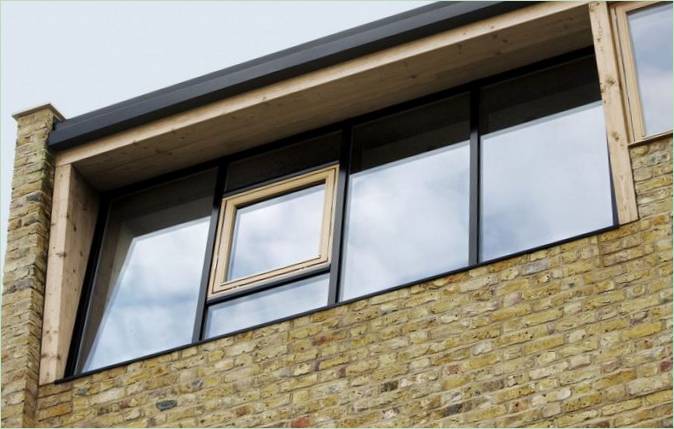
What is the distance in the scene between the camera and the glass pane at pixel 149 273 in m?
12.8

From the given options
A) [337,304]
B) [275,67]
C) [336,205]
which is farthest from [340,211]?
[275,67]

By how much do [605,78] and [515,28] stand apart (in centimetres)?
93

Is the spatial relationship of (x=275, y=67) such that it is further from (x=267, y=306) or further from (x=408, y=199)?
(x=267, y=306)

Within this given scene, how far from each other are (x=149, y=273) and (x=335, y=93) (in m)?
2.17

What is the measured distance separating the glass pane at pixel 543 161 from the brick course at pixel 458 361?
0.45 meters

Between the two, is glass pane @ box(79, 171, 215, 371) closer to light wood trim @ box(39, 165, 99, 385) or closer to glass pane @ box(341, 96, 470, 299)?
light wood trim @ box(39, 165, 99, 385)

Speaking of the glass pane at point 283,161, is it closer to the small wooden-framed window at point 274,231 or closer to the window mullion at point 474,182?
the small wooden-framed window at point 274,231

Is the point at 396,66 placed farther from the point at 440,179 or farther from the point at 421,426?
the point at 421,426

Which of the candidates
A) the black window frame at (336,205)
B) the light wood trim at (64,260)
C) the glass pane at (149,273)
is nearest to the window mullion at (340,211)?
the black window frame at (336,205)

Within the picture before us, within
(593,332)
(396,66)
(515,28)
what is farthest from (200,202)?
(593,332)

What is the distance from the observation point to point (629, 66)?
38.9 ft

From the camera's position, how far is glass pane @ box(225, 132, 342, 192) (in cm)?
1312

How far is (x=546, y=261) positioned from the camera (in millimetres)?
11188

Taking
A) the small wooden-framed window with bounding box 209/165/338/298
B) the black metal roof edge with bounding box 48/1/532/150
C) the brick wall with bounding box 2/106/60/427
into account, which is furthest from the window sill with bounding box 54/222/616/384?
the black metal roof edge with bounding box 48/1/532/150
